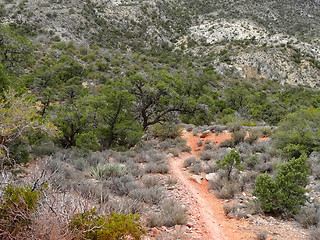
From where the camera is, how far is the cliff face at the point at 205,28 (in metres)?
39.1

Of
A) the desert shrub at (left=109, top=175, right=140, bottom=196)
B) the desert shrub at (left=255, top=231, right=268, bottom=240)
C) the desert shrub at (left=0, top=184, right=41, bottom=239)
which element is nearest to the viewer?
the desert shrub at (left=0, top=184, right=41, bottom=239)

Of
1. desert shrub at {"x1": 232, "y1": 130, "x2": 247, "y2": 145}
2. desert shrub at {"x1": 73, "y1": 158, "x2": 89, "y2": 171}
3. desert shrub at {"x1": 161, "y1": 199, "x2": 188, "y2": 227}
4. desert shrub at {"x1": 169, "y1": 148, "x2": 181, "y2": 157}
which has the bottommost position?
desert shrub at {"x1": 169, "y1": 148, "x2": 181, "y2": 157}

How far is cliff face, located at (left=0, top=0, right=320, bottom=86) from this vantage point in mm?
39125

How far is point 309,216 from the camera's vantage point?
17.2 ft

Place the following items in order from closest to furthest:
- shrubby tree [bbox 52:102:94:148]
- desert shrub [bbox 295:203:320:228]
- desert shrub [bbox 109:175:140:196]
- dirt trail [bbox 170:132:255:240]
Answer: dirt trail [bbox 170:132:255:240] → desert shrub [bbox 295:203:320:228] → desert shrub [bbox 109:175:140:196] → shrubby tree [bbox 52:102:94:148]

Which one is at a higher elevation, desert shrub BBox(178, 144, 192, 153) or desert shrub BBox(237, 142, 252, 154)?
desert shrub BBox(237, 142, 252, 154)

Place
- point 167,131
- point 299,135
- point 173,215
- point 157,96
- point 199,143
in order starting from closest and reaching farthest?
point 173,215, point 299,135, point 199,143, point 157,96, point 167,131

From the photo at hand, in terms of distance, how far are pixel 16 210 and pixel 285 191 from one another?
5.88m

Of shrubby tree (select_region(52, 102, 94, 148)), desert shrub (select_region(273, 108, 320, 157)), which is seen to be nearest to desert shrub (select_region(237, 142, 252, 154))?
desert shrub (select_region(273, 108, 320, 157))

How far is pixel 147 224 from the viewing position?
15.5ft

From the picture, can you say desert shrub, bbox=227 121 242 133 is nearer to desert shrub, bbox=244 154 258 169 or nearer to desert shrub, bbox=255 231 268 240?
desert shrub, bbox=244 154 258 169

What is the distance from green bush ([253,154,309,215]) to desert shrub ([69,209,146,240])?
4.11 meters

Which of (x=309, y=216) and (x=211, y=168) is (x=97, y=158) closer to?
(x=211, y=168)

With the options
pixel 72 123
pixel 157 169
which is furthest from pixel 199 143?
pixel 72 123
